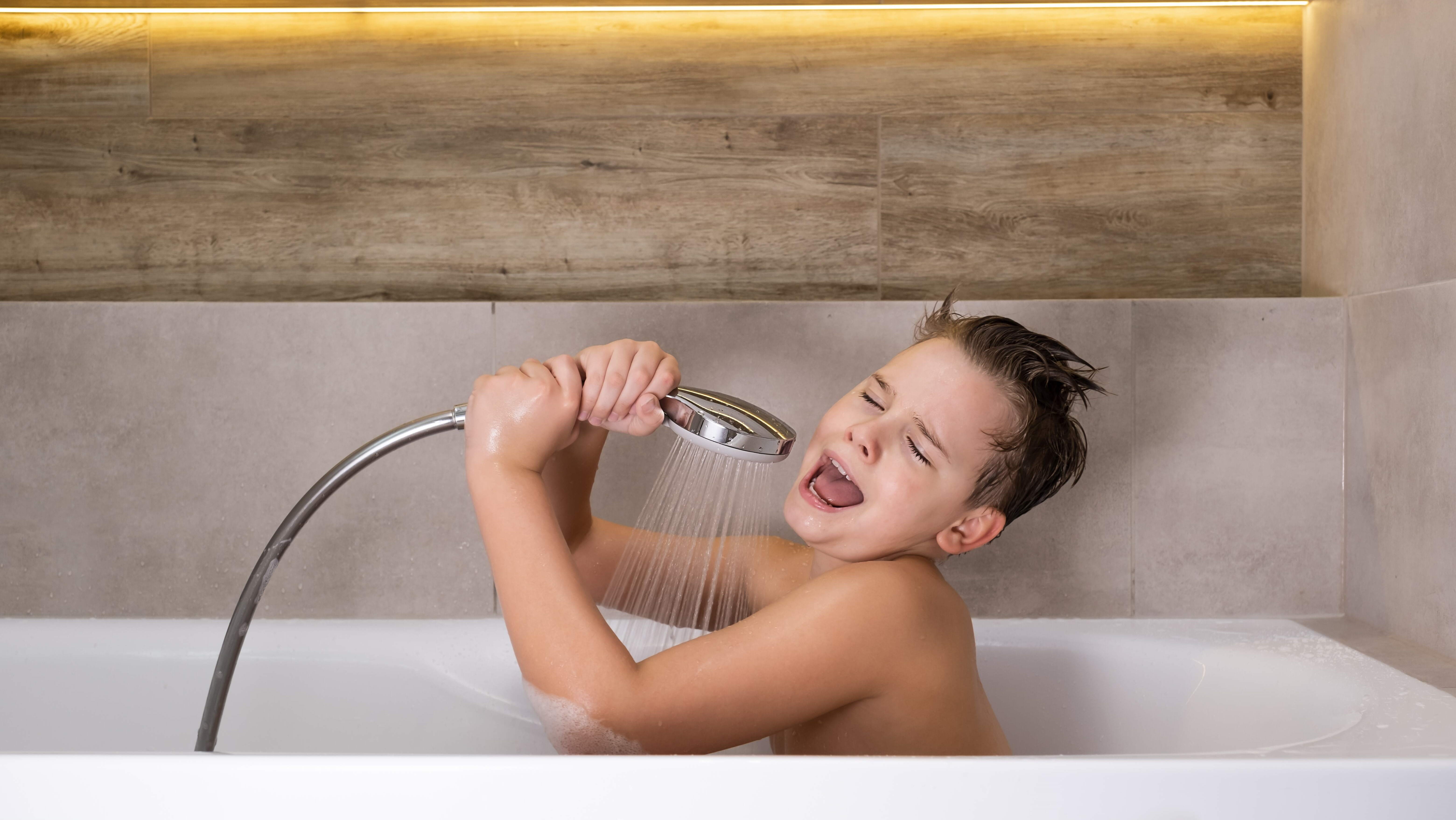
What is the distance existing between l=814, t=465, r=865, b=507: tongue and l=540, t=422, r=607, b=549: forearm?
0.23 metres

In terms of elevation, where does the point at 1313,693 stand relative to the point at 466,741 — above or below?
above

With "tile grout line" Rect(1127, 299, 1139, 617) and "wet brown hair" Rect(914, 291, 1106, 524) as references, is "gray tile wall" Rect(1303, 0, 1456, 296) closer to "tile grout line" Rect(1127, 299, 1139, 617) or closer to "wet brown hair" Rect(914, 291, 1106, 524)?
"tile grout line" Rect(1127, 299, 1139, 617)

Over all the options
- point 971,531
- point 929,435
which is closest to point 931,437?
point 929,435

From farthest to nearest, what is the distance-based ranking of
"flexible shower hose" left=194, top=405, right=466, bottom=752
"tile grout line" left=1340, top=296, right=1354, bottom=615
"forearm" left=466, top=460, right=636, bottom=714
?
"tile grout line" left=1340, top=296, right=1354, bottom=615
"flexible shower hose" left=194, top=405, right=466, bottom=752
"forearm" left=466, top=460, right=636, bottom=714

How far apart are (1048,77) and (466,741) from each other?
1184 millimetres

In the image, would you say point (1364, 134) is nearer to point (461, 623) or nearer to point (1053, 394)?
point (1053, 394)

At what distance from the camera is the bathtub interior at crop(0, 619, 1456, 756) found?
119cm

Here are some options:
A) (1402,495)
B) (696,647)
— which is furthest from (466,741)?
(1402,495)

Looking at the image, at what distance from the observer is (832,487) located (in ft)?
3.19

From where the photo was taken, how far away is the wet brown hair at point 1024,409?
0.93 m

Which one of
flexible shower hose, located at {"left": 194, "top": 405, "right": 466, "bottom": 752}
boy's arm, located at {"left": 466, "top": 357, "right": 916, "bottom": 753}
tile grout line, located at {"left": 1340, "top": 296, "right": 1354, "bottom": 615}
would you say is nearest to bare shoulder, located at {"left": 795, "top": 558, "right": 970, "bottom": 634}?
boy's arm, located at {"left": 466, "top": 357, "right": 916, "bottom": 753}

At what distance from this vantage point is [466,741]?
121 cm

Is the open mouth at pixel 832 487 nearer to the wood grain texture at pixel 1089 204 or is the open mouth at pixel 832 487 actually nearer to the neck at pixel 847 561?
the neck at pixel 847 561

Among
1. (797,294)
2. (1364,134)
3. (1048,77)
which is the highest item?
(1048,77)
